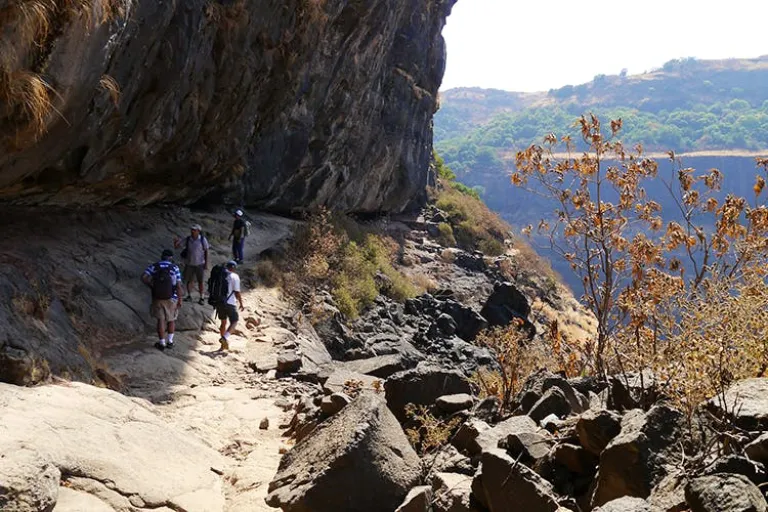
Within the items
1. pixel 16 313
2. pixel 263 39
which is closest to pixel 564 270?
pixel 263 39

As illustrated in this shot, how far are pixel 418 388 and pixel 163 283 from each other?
4931 millimetres

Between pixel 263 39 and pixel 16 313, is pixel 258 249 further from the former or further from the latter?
pixel 16 313

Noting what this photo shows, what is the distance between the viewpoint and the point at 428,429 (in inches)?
238

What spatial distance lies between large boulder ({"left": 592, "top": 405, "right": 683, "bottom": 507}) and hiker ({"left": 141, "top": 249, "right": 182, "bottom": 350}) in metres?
7.65

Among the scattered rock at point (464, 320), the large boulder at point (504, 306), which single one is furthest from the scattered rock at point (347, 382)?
the large boulder at point (504, 306)

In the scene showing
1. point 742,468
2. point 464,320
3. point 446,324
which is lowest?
point 464,320

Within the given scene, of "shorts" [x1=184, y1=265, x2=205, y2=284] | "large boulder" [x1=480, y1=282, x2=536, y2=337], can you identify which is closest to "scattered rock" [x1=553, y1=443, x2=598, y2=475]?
"shorts" [x1=184, y1=265, x2=205, y2=284]

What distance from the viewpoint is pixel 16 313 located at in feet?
23.5

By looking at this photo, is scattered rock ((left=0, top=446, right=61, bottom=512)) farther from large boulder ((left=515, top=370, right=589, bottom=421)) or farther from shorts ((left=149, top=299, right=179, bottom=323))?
shorts ((left=149, top=299, right=179, bottom=323))

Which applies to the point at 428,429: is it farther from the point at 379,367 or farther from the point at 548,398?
the point at 379,367

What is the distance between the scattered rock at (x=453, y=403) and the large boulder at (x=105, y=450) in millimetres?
2241

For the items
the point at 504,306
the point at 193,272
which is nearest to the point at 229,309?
the point at 193,272

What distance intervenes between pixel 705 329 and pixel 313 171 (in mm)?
20579

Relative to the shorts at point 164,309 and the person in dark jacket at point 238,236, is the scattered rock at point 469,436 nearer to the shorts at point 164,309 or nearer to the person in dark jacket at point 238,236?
the shorts at point 164,309
